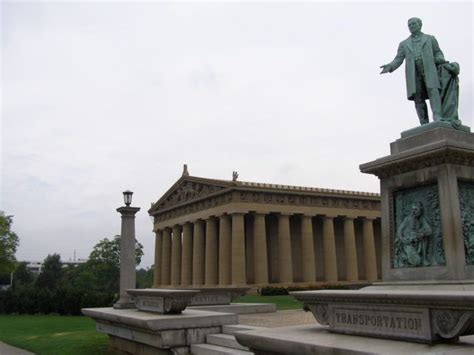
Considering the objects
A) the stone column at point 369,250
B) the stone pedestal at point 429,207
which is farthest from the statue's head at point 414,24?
the stone column at point 369,250

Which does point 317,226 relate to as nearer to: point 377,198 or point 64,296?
point 377,198

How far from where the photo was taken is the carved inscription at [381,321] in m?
6.70

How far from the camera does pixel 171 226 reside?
227 feet

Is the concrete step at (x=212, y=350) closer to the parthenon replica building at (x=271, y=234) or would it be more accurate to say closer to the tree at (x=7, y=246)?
the parthenon replica building at (x=271, y=234)

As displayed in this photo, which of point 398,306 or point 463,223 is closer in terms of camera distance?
point 398,306

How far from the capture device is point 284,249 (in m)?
55.6

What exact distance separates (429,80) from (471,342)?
213 inches

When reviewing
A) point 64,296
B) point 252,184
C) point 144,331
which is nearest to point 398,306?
point 144,331

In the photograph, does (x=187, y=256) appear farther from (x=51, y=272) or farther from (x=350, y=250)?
(x=51, y=272)

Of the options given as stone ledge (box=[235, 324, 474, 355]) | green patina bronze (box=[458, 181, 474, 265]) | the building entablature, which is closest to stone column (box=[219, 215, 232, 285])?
the building entablature

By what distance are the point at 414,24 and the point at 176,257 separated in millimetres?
60852

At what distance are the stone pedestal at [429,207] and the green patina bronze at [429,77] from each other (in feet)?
2.14

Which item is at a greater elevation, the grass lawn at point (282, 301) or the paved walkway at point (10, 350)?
the grass lawn at point (282, 301)

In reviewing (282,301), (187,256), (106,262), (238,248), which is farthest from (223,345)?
(106,262)
